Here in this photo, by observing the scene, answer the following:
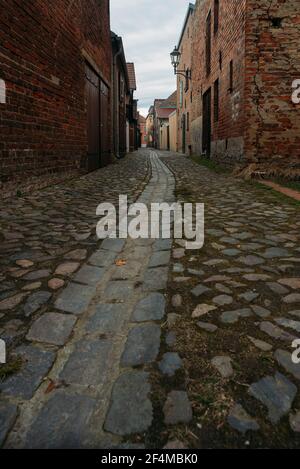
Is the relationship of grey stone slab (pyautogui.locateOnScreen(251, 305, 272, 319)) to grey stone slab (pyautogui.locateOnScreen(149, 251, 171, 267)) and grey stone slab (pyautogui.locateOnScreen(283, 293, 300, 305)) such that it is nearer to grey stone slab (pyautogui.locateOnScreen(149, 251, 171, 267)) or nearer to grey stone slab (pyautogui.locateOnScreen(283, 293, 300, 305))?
grey stone slab (pyautogui.locateOnScreen(283, 293, 300, 305))

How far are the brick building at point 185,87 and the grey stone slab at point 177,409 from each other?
18172 millimetres

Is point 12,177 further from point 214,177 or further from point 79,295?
point 214,177

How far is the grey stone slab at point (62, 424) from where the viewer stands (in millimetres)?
1163

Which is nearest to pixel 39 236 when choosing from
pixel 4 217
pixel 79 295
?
pixel 4 217

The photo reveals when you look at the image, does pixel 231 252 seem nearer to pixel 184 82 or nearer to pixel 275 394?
pixel 275 394

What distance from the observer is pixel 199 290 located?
7.27 feet

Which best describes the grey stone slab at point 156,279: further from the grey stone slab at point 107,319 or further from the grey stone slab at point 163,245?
the grey stone slab at point 163,245

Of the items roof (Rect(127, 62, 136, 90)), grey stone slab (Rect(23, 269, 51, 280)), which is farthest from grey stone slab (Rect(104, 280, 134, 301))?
roof (Rect(127, 62, 136, 90))

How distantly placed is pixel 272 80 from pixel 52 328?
724 cm

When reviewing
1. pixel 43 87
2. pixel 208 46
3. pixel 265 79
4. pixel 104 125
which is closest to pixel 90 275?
pixel 43 87

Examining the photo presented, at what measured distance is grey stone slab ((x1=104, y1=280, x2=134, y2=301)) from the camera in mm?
2213

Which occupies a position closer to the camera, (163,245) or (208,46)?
(163,245)

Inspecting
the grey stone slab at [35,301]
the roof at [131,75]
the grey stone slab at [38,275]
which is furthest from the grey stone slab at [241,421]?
the roof at [131,75]

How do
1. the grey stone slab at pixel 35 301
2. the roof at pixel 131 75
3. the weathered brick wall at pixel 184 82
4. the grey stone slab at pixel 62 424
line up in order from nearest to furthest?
the grey stone slab at pixel 62 424 → the grey stone slab at pixel 35 301 → the weathered brick wall at pixel 184 82 → the roof at pixel 131 75
